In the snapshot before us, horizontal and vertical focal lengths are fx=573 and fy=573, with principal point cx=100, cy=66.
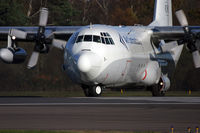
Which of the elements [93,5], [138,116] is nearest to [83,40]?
[138,116]

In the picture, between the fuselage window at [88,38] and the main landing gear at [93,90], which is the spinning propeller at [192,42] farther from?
the fuselage window at [88,38]

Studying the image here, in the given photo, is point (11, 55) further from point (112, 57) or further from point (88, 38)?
point (112, 57)

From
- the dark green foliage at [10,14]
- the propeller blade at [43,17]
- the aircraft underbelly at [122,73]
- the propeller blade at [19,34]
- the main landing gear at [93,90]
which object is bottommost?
the main landing gear at [93,90]

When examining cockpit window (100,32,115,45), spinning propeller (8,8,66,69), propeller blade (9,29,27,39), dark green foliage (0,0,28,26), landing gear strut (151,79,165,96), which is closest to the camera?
cockpit window (100,32,115,45)

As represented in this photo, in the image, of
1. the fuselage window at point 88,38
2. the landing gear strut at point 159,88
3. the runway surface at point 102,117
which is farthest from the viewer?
the landing gear strut at point 159,88

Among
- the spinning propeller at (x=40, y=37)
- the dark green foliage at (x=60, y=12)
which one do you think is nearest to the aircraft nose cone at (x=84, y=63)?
the spinning propeller at (x=40, y=37)

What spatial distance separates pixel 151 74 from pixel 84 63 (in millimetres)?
6931

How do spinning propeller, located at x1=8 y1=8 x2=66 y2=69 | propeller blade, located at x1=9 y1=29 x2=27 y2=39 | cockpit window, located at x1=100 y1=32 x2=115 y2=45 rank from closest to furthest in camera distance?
cockpit window, located at x1=100 y1=32 x2=115 y2=45 < spinning propeller, located at x1=8 y1=8 x2=66 y2=69 < propeller blade, located at x1=9 y1=29 x2=27 y2=39

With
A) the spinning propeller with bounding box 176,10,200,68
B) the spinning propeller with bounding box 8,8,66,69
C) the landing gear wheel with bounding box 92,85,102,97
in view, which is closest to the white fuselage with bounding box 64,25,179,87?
the landing gear wheel with bounding box 92,85,102,97

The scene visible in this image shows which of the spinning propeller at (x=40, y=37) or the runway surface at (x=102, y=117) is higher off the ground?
the spinning propeller at (x=40, y=37)

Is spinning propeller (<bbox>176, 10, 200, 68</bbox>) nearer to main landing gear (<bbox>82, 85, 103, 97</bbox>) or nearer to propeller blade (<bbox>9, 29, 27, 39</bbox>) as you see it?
main landing gear (<bbox>82, 85, 103, 97</bbox>)

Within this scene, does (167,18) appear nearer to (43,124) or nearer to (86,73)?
(86,73)

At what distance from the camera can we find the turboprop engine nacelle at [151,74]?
31109 mm

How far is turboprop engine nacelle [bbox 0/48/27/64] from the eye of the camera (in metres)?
31.1
